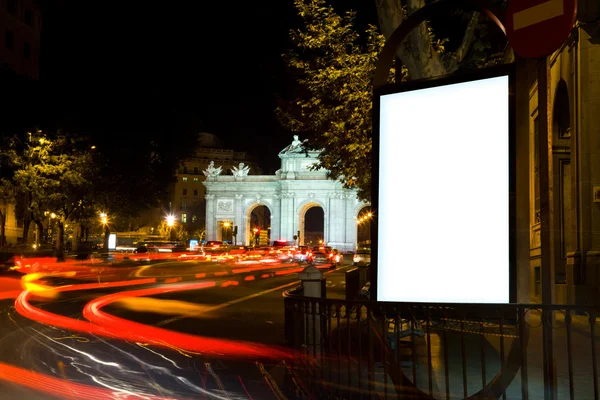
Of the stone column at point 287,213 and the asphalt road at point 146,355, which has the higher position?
the stone column at point 287,213

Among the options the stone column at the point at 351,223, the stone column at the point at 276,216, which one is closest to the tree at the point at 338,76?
the stone column at the point at 351,223

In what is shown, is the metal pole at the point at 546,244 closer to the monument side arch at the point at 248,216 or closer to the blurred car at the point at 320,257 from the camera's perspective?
the blurred car at the point at 320,257

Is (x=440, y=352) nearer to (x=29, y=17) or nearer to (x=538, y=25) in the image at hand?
(x=538, y=25)

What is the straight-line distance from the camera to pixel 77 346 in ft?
33.2

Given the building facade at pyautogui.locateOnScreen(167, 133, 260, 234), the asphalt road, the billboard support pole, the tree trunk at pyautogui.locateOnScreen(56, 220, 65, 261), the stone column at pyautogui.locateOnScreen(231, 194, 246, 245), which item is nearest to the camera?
the billboard support pole

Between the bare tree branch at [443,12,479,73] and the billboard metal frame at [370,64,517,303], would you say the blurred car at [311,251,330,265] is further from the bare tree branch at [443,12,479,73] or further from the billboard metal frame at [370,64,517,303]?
→ the billboard metal frame at [370,64,517,303]

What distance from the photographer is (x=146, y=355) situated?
9484mm

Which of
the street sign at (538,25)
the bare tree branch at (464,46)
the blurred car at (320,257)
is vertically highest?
the bare tree branch at (464,46)

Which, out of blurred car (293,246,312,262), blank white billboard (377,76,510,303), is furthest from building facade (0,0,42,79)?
blank white billboard (377,76,510,303)

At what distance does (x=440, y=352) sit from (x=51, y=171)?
32.4m

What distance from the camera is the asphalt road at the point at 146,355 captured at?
719 centimetres

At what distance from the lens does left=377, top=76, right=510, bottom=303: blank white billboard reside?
203 inches

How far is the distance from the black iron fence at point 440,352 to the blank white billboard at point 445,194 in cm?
34

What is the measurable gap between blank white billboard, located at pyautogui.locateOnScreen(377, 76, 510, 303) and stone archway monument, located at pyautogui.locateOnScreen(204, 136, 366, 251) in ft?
308
